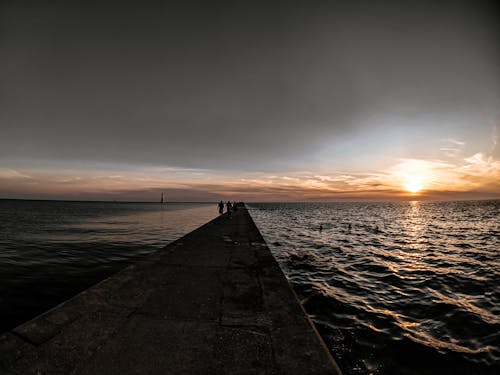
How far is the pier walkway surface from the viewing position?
2705 millimetres

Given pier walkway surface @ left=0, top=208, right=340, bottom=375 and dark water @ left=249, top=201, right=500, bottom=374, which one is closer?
pier walkway surface @ left=0, top=208, right=340, bottom=375

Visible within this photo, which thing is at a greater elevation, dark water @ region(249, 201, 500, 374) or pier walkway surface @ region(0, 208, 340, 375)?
pier walkway surface @ region(0, 208, 340, 375)

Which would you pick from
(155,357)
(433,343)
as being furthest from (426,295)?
(155,357)

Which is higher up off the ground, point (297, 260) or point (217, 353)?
point (217, 353)

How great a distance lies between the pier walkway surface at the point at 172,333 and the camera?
2705mm

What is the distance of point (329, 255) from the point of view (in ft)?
42.9

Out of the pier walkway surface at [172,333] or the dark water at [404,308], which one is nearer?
the pier walkway surface at [172,333]

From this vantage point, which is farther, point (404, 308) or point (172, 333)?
point (404, 308)

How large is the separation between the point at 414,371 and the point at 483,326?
10.8 ft

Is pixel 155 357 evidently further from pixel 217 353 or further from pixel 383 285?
pixel 383 285

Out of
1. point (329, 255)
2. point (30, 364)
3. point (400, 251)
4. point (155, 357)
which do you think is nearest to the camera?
point (30, 364)

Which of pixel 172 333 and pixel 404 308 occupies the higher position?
pixel 172 333

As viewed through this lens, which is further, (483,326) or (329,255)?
(329,255)

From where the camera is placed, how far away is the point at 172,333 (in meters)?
3.34
